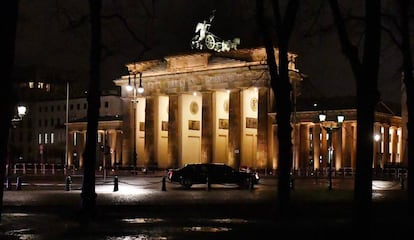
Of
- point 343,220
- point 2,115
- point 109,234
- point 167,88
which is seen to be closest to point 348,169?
point 167,88

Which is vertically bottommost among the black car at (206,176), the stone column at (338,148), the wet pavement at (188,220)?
the wet pavement at (188,220)

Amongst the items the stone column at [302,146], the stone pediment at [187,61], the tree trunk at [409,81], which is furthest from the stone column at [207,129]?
the tree trunk at [409,81]

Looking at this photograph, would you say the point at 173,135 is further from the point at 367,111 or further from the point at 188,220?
the point at 367,111

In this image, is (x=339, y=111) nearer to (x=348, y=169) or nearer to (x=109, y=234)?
(x=348, y=169)

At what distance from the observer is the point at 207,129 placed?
104312 millimetres

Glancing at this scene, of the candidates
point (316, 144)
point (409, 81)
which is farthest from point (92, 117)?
point (316, 144)

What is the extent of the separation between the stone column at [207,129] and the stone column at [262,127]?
8.88 meters

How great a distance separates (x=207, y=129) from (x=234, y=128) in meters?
5.37

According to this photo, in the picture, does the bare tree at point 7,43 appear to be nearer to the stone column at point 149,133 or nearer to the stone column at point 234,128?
the stone column at point 234,128

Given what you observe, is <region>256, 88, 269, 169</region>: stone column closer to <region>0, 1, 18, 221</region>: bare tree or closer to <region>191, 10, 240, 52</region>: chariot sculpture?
<region>191, 10, 240, 52</region>: chariot sculpture

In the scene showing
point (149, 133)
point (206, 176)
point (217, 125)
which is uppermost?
point (217, 125)

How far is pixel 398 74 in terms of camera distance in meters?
27.6

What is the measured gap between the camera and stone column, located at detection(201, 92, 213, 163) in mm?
103625

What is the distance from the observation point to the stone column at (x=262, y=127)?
316 ft
